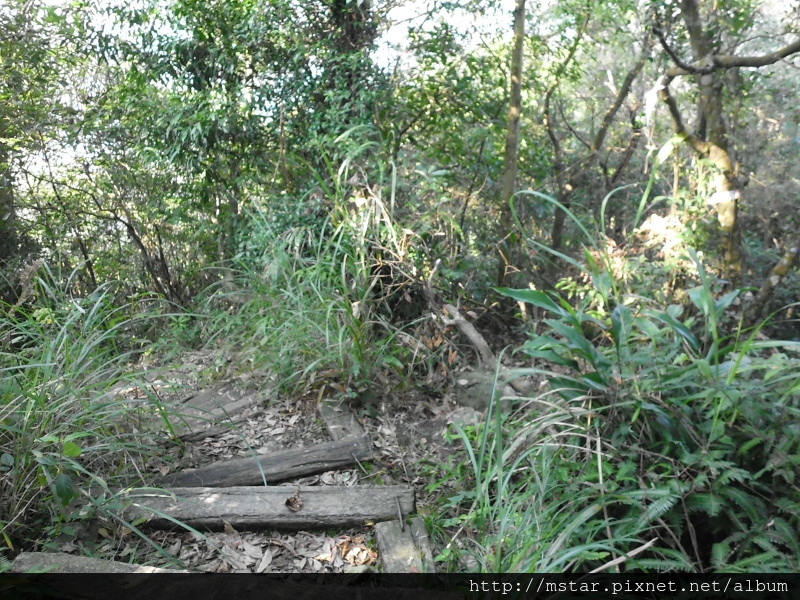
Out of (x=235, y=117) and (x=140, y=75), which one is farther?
(x=140, y=75)

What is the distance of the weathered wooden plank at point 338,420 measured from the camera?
3615 millimetres

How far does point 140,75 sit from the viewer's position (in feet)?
21.5

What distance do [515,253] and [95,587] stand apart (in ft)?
15.4

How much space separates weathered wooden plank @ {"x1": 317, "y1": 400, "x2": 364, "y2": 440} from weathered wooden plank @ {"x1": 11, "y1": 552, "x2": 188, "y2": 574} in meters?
1.35

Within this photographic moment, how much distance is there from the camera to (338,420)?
12.3 feet

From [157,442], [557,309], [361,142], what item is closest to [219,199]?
[361,142]

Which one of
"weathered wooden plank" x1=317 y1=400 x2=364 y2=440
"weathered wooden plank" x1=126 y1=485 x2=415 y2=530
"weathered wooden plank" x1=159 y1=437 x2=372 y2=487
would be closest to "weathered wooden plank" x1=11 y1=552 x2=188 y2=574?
"weathered wooden plank" x1=126 y1=485 x2=415 y2=530

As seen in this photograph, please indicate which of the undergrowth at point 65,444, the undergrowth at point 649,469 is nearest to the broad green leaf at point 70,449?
the undergrowth at point 65,444

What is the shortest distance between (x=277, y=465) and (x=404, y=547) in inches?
34.4

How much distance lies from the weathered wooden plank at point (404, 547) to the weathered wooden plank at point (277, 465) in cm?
56

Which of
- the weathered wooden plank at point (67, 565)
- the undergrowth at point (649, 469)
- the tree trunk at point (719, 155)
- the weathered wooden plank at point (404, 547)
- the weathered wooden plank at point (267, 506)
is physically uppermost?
the tree trunk at point (719, 155)

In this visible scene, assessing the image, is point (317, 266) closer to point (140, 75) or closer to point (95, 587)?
point (95, 587)

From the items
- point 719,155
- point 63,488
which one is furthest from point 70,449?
point 719,155

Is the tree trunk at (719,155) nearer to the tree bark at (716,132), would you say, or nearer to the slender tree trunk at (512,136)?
the tree bark at (716,132)
